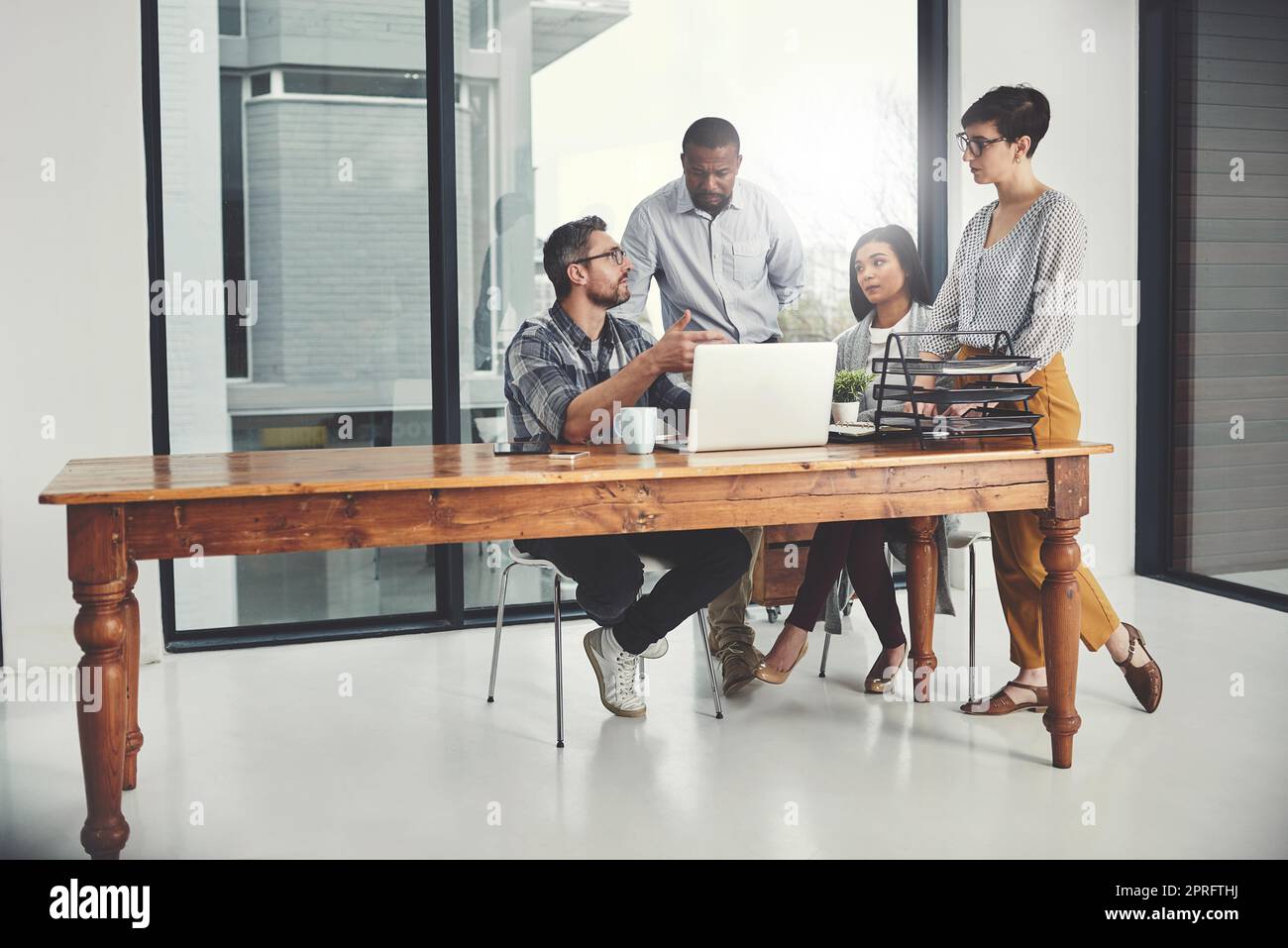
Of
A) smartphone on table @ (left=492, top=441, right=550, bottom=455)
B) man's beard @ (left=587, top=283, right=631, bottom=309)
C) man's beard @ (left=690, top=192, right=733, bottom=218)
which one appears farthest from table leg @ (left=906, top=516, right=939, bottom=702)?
man's beard @ (left=690, top=192, right=733, bottom=218)

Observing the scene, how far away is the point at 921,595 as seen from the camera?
3496 millimetres

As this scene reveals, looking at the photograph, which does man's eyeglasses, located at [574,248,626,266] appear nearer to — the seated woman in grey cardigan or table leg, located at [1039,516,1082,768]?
the seated woman in grey cardigan

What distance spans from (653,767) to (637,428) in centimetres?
84

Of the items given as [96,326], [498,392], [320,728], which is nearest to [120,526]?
[320,728]

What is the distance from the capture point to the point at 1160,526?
17.0 ft

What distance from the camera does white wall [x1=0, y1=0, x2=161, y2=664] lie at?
148 inches

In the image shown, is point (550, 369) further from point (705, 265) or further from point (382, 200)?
point (382, 200)

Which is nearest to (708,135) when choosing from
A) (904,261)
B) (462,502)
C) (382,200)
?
(904,261)

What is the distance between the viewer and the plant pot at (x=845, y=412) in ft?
10.3

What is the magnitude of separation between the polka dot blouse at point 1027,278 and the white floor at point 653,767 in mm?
1028

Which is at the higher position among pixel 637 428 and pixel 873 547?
pixel 637 428

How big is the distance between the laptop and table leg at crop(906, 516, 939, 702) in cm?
81

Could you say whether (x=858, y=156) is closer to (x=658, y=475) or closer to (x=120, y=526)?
(x=658, y=475)

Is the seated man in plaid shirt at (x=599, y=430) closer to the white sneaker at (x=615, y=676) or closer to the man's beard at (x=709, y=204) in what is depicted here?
the white sneaker at (x=615, y=676)
